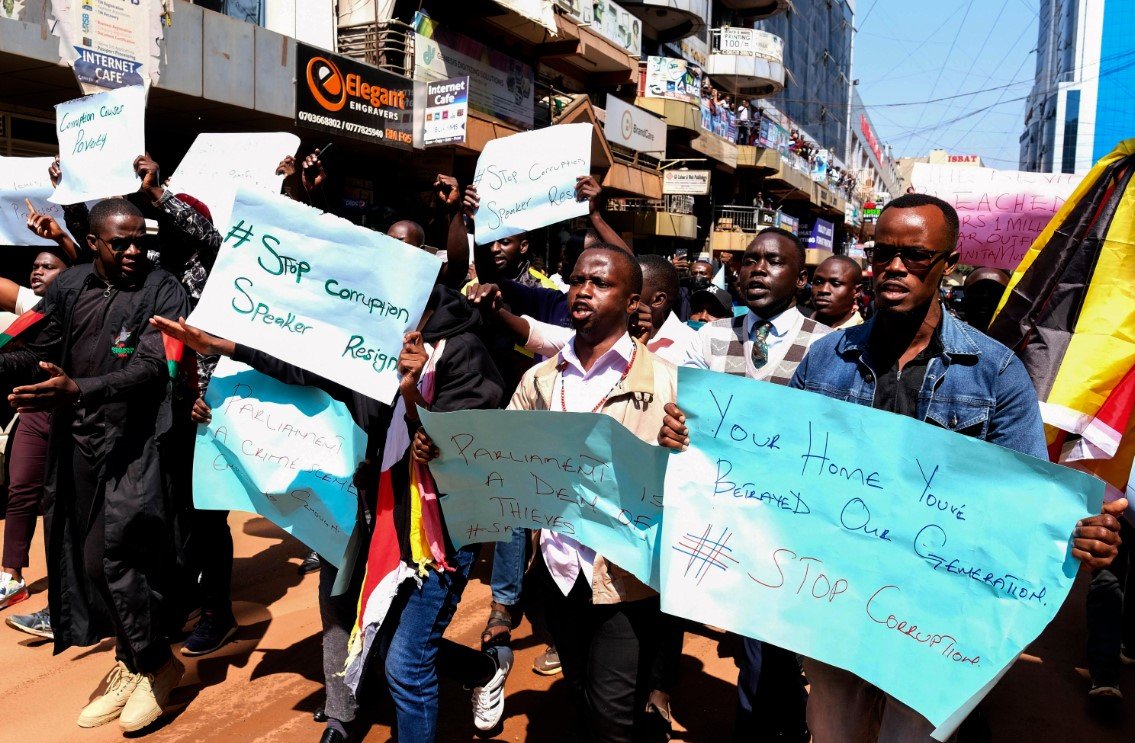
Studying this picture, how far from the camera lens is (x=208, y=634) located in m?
4.50

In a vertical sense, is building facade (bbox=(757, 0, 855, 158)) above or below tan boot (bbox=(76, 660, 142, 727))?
above

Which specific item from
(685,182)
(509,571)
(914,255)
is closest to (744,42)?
(685,182)

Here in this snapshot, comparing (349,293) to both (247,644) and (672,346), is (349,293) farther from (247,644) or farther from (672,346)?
(247,644)

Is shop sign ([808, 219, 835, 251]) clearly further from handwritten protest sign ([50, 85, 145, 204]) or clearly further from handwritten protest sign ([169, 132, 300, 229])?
handwritten protest sign ([50, 85, 145, 204])

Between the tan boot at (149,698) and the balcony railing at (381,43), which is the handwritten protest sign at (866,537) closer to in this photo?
the tan boot at (149,698)

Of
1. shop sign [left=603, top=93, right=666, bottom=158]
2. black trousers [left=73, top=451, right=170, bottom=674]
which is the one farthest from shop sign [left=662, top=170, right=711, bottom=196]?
black trousers [left=73, top=451, right=170, bottom=674]

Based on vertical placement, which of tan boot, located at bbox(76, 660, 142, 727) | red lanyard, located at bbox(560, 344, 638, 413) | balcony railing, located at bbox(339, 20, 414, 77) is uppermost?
balcony railing, located at bbox(339, 20, 414, 77)

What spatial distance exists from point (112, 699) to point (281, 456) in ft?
4.45

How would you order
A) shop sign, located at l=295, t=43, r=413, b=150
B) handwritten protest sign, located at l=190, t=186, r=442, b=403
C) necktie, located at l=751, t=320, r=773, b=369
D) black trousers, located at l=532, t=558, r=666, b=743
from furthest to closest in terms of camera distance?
shop sign, located at l=295, t=43, r=413, b=150 < necktie, located at l=751, t=320, r=773, b=369 < handwritten protest sign, located at l=190, t=186, r=442, b=403 < black trousers, located at l=532, t=558, r=666, b=743

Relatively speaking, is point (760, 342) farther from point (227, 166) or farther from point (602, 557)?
point (227, 166)

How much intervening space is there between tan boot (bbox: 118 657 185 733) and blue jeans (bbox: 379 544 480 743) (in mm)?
1291

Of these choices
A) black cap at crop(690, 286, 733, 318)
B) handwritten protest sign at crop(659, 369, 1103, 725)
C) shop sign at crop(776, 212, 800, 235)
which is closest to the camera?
handwritten protest sign at crop(659, 369, 1103, 725)

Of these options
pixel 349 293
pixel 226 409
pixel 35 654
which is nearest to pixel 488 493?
pixel 349 293

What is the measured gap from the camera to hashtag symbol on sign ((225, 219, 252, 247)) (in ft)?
10.2
